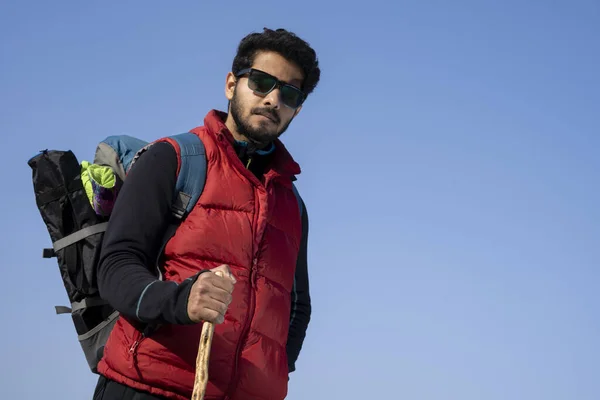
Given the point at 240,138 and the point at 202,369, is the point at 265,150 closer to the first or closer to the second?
the point at 240,138

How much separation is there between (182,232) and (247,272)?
1.30 ft

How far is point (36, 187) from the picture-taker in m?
5.09

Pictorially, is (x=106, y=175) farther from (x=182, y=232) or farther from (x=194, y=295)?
(x=194, y=295)

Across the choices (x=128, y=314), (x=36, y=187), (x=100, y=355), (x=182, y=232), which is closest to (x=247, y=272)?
(x=182, y=232)

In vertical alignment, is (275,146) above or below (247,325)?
above

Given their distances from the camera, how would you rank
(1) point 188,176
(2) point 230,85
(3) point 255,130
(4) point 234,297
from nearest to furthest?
(4) point 234,297 → (1) point 188,176 → (3) point 255,130 → (2) point 230,85

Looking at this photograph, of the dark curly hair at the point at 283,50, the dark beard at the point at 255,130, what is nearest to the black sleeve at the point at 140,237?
the dark beard at the point at 255,130

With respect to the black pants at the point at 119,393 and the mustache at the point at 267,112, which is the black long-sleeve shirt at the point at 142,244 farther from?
the mustache at the point at 267,112

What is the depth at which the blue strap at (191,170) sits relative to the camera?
14.5 feet

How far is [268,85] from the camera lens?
5.00 metres

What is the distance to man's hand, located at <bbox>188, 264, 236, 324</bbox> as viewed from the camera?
3.76m

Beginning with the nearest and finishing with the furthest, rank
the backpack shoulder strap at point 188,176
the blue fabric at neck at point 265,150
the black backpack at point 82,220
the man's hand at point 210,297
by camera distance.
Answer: the man's hand at point 210,297
the backpack shoulder strap at point 188,176
the black backpack at point 82,220
the blue fabric at neck at point 265,150

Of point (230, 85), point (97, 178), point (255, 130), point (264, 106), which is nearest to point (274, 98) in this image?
point (264, 106)

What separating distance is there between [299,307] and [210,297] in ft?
5.30
